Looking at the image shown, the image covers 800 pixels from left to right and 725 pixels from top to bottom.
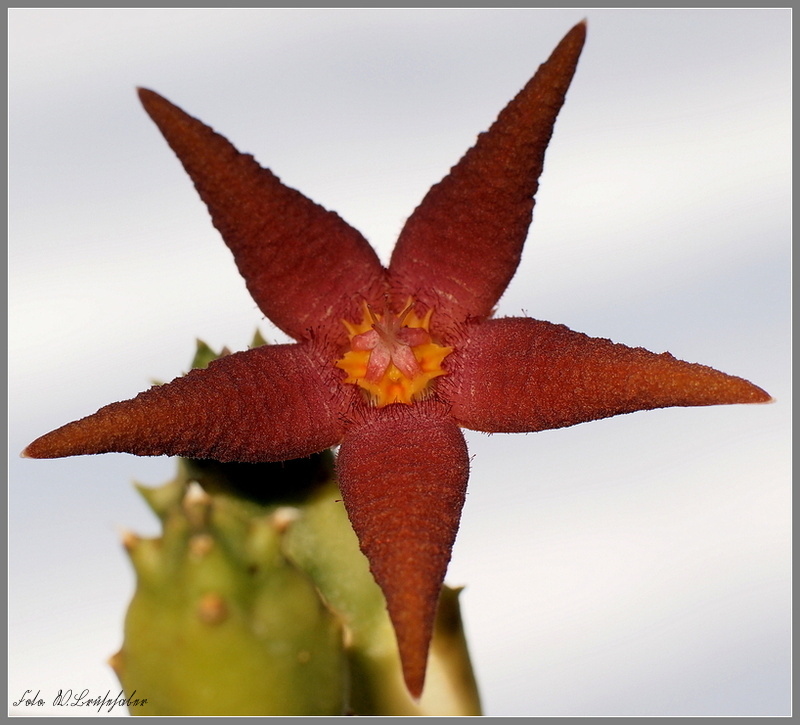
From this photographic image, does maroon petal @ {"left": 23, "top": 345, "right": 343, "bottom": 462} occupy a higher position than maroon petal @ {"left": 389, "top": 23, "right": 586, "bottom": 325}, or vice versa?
maroon petal @ {"left": 389, "top": 23, "right": 586, "bottom": 325}

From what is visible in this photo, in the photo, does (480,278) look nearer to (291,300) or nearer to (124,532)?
(291,300)

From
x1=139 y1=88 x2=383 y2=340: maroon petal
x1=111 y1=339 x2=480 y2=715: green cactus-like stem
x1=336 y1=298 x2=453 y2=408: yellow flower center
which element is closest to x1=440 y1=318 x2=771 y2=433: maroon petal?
x1=336 y1=298 x2=453 y2=408: yellow flower center

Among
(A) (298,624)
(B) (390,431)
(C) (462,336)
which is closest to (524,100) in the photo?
(C) (462,336)

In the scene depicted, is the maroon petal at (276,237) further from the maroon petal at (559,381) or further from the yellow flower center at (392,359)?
the maroon petal at (559,381)

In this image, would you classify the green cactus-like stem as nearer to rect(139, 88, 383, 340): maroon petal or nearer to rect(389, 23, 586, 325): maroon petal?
rect(139, 88, 383, 340): maroon petal

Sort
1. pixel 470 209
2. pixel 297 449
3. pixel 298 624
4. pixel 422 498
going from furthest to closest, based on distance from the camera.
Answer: pixel 470 209 → pixel 297 449 → pixel 422 498 → pixel 298 624

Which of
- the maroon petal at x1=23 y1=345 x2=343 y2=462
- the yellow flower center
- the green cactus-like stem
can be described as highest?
the yellow flower center

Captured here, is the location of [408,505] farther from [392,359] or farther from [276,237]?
[276,237]

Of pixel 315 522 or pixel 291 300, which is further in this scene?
pixel 291 300
